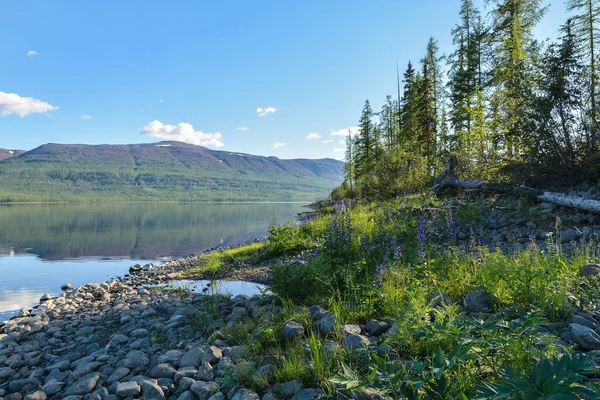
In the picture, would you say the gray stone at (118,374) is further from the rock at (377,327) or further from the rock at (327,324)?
the rock at (377,327)

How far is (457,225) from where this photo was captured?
31.2 ft

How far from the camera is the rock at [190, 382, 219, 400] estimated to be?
11.3ft

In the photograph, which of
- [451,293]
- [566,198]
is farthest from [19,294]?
[566,198]

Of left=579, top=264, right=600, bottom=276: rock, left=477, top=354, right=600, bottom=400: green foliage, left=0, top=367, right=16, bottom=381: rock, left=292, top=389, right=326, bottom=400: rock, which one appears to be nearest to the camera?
left=477, top=354, right=600, bottom=400: green foliage

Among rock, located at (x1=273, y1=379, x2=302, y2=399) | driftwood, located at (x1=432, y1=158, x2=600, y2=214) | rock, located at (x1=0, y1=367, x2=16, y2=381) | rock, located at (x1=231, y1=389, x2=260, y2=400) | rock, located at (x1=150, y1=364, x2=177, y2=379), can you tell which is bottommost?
rock, located at (x1=0, y1=367, x2=16, y2=381)

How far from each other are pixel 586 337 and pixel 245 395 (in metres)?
3.01

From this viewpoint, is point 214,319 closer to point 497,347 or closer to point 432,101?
point 497,347

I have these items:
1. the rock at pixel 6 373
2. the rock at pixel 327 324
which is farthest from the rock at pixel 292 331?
the rock at pixel 6 373

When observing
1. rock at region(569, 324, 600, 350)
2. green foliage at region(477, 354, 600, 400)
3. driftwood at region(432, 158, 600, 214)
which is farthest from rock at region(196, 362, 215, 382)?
driftwood at region(432, 158, 600, 214)

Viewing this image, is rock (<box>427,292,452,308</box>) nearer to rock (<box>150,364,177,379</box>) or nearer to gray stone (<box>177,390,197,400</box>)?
gray stone (<box>177,390,197,400</box>)

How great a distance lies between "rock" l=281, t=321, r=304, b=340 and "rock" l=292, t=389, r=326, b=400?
982mm

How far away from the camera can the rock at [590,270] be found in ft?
14.0

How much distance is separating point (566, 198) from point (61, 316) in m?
12.3

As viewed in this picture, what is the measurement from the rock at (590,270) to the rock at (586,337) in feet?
5.02
